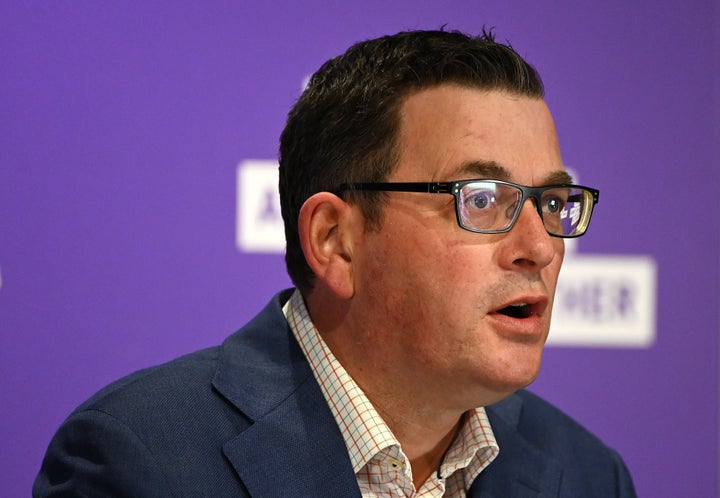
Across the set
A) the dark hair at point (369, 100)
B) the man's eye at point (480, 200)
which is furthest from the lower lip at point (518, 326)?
the dark hair at point (369, 100)

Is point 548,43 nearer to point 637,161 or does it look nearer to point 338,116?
point 637,161

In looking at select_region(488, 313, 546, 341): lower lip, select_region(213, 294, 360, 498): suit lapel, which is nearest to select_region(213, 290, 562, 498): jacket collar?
select_region(213, 294, 360, 498): suit lapel

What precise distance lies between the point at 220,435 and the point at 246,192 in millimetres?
943

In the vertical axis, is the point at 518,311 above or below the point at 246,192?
below

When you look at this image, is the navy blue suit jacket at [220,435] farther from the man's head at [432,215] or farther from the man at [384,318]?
the man's head at [432,215]

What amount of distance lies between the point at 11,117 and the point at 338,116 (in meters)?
0.97

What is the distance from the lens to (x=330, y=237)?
203 cm

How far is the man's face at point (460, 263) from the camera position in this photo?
183 cm

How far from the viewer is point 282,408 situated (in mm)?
1920

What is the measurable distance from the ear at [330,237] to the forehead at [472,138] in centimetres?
Answer: 15

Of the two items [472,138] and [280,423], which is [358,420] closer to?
[280,423]

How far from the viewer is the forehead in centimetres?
189

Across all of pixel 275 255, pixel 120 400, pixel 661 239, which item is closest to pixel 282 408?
pixel 120 400

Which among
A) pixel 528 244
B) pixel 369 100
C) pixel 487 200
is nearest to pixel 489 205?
pixel 487 200
